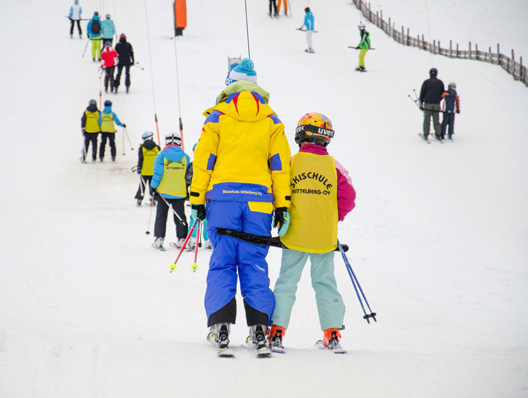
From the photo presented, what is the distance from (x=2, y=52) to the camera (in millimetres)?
22359

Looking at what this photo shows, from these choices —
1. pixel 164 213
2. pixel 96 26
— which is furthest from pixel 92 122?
pixel 96 26

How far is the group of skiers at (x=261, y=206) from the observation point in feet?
12.9

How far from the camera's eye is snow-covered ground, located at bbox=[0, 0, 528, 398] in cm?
346

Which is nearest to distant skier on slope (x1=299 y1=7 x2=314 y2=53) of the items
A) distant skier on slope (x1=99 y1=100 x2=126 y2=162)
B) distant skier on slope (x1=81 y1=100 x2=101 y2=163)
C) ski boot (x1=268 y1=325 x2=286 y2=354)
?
distant skier on slope (x1=99 y1=100 x2=126 y2=162)

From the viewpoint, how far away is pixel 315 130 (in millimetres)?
4289

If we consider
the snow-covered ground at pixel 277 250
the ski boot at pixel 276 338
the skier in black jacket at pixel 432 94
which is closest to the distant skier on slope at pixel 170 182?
the snow-covered ground at pixel 277 250

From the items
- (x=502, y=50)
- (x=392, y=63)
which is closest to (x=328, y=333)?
(x=392, y=63)

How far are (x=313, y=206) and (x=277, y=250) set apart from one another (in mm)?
4836

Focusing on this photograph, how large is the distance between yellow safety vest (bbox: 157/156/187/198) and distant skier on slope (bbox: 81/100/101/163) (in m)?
6.03

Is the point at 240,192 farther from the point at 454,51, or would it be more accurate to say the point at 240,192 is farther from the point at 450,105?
the point at 454,51

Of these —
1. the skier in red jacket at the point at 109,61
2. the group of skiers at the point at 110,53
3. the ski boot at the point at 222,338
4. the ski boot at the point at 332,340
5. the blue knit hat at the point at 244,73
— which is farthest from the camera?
the group of skiers at the point at 110,53

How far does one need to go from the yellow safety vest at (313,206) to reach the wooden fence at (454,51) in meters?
18.0

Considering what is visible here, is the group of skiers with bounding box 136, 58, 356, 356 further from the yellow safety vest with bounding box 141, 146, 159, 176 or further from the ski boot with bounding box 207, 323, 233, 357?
the yellow safety vest with bounding box 141, 146, 159, 176

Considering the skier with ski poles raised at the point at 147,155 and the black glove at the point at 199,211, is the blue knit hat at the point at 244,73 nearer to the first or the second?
the black glove at the point at 199,211
